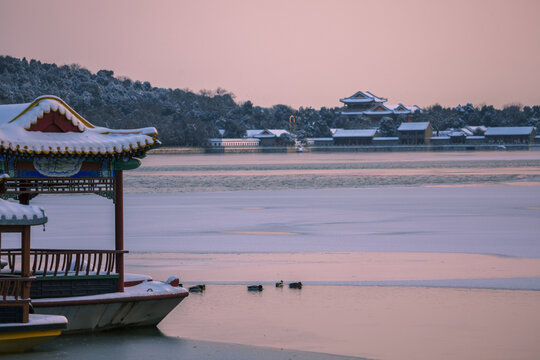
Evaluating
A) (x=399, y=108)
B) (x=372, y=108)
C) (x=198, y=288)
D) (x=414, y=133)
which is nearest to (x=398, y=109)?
(x=399, y=108)

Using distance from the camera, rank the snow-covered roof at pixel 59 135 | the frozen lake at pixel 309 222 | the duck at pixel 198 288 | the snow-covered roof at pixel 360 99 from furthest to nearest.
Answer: the snow-covered roof at pixel 360 99
the frozen lake at pixel 309 222
the duck at pixel 198 288
the snow-covered roof at pixel 59 135

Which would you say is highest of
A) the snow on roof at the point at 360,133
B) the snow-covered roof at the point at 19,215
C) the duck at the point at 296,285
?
the snow on roof at the point at 360,133

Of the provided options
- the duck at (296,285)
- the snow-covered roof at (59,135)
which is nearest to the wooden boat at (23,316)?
the snow-covered roof at (59,135)

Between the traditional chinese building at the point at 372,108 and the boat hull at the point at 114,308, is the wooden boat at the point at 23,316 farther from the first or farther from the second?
the traditional chinese building at the point at 372,108

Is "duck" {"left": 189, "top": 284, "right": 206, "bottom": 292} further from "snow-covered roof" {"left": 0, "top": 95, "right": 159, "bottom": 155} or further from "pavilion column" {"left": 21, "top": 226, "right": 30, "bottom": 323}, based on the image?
"pavilion column" {"left": 21, "top": 226, "right": 30, "bottom": 323}

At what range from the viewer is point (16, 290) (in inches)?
372

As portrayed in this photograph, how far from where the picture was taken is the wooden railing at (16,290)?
9242mm

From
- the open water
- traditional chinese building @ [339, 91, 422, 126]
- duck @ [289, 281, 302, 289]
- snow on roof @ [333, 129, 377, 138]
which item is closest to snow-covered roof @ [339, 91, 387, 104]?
traditional chinese building @ [339, 91, 422, 126]

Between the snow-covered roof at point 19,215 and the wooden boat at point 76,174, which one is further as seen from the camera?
the wooden boat at point 76,174

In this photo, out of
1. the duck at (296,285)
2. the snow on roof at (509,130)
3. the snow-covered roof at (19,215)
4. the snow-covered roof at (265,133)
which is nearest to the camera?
the snow-covered roof at (19,215)

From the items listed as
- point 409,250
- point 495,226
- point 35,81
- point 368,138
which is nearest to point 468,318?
point 409,250

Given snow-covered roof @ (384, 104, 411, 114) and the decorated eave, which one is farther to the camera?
snow-covered roof @ (384, 104, 411, 114)

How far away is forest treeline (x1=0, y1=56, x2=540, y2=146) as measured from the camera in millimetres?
154625

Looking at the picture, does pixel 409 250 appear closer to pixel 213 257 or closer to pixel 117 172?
pixel 213 257
